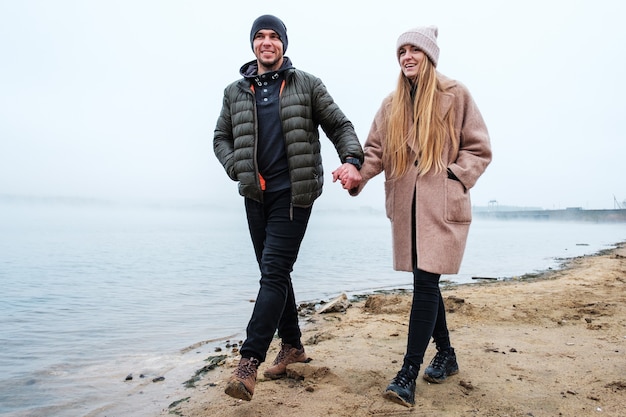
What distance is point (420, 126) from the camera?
3.04m

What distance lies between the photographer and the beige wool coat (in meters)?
2.97

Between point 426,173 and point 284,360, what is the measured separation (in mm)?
1736

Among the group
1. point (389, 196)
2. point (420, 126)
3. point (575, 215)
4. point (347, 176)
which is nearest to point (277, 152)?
point (347, 176)

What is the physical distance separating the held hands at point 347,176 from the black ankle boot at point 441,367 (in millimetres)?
1382

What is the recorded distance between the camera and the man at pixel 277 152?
305 centimetres

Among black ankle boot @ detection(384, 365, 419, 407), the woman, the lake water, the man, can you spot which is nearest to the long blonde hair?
the woman

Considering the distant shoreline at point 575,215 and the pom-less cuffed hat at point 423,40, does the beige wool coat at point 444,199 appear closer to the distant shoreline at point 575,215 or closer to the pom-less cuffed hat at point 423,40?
the pom-less cuffed hat at point 423,40

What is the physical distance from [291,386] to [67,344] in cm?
405

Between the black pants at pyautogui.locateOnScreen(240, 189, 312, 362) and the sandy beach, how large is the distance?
0.43 m

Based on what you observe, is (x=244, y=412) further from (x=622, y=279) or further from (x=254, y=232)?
(x=622, y=279)

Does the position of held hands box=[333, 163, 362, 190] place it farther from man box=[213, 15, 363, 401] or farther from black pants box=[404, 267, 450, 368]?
black pants box=[404, 267, 450, 368]

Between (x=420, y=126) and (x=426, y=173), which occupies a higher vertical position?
(x=420, y=126)

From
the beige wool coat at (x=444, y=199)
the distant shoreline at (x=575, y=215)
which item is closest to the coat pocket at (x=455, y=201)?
the beige wool coat at (x=444, y=199)

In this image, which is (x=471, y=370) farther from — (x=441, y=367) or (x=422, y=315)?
(x=422, y=315)
